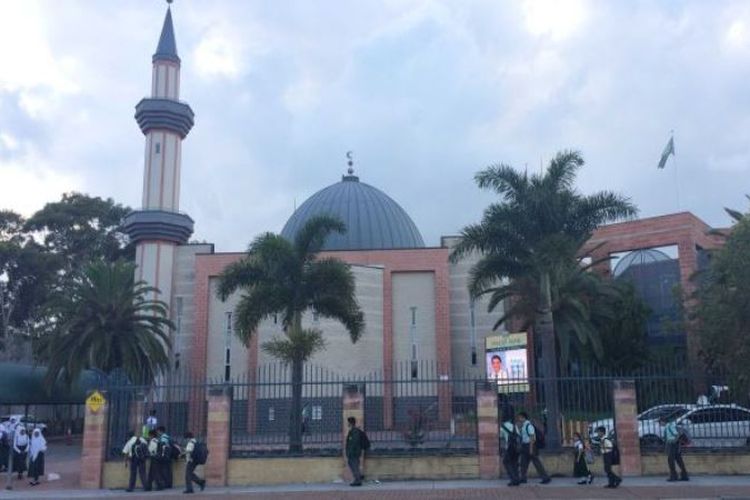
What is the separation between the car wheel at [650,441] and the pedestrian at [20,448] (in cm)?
1587

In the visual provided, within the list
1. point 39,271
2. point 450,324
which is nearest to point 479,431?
point 450,324

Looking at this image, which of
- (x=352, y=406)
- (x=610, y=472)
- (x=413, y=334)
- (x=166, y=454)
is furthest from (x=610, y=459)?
(x=413, y=334)

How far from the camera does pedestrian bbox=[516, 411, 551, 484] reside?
17656mm

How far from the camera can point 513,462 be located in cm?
1770

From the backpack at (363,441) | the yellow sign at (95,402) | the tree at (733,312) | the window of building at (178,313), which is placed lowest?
the backpack at (363,441)

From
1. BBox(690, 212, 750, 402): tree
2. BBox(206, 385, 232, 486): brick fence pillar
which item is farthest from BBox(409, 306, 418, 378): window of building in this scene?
BBox(206, 385, 232, 486): brick fence pillar

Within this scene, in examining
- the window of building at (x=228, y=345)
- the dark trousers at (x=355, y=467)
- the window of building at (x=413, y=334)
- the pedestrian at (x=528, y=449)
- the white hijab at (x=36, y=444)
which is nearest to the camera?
the pedestrian at (x=528, y=449)

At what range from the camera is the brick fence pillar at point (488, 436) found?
1873 cm

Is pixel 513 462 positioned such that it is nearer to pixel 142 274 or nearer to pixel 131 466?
pixel 131 466

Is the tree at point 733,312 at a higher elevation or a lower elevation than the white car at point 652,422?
higher

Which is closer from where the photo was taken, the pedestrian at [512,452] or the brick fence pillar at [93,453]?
the pedestrian at [512,452]

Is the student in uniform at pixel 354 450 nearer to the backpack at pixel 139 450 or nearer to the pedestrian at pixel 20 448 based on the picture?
the backpack at pixel 139 450

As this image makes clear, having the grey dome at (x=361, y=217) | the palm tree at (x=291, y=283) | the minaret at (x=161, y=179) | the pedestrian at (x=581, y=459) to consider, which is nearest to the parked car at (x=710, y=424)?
the pedestrian at (x=581, y=459)

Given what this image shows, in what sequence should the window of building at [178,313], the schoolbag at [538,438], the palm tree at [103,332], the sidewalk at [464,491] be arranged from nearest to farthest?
the sidewalk at [464,491] → the schoolbag at [538,438] → the palm tree at [103,332] → the window of building at [178,313]
